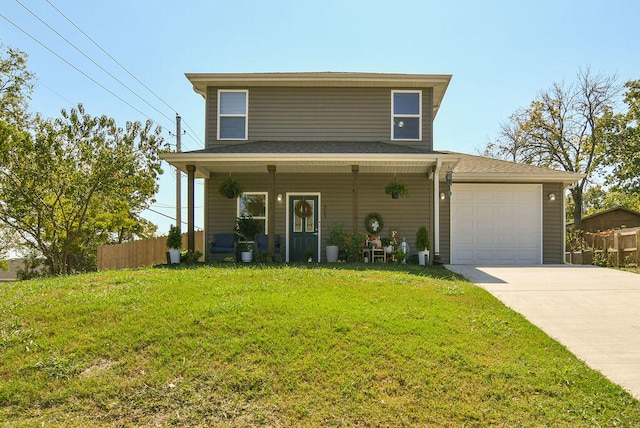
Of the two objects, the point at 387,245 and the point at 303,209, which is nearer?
the point at 387,245

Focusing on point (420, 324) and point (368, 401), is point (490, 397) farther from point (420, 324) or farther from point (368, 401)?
point (420, 324)

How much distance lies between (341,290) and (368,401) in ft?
9.77

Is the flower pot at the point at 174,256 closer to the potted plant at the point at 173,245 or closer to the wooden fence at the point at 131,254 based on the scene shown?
the potted plant at the point at 173,245

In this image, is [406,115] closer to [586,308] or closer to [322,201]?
[322,201]

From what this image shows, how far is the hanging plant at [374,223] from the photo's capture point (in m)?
12.7

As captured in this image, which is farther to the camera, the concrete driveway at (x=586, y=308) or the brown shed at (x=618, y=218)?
the brown shed at (x=618, y=218)

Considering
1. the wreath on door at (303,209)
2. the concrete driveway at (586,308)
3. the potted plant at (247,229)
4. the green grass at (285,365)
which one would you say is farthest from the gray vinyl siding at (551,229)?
the potted plant at (247,229)

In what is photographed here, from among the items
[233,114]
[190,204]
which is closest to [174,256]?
[190,204]

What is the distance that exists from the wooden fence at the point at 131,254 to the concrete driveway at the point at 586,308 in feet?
31.5

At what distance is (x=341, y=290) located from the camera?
701 centimetres

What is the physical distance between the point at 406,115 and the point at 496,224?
403cm

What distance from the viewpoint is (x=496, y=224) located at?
1334 cm

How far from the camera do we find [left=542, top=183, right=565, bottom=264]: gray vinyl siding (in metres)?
13.4

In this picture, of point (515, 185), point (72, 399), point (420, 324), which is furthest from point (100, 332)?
point (515, 185)
